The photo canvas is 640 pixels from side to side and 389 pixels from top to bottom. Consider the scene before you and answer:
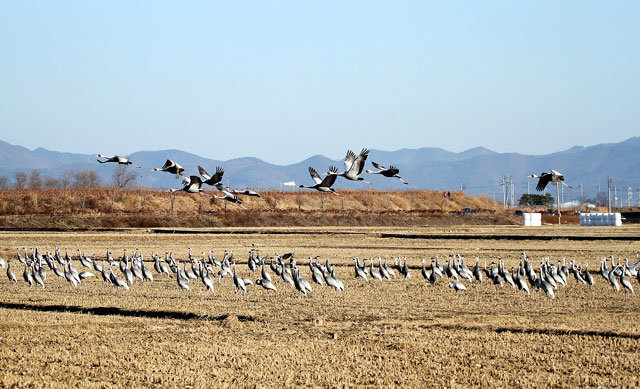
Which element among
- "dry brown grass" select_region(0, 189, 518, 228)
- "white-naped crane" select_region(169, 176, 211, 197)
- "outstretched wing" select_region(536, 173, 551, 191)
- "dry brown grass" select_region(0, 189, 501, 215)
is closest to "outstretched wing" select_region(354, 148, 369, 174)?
"white-naped crane" select_region(169, 176, 211, 197)

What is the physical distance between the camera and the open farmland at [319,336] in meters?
12.6

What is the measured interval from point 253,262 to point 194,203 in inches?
2616

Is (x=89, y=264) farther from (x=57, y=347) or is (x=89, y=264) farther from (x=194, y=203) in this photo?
(x=194, y=203)

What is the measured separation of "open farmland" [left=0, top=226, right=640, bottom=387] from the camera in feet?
41.2

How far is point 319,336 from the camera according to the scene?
15.7m

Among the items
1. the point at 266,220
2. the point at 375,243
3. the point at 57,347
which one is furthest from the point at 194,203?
the point at 57,347

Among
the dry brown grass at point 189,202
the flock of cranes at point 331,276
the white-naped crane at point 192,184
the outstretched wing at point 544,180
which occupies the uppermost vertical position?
the outstretched wing at point 544,180

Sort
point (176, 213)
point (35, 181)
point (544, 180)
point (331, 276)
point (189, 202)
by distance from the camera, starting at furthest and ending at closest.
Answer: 1. point (35, 181)
2. point (189, 202)
3. point (176, 213)
4. point (331, 276)
5. point (544, 180)

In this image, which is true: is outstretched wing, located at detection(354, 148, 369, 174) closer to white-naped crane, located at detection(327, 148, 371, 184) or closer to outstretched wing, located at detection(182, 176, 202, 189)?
white-naped crane, located at detection(327, 148, 371, 184)

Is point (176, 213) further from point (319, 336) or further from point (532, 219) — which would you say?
point (319, 336)

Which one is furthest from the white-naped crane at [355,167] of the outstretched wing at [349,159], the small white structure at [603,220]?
the small white structure at [603,220]

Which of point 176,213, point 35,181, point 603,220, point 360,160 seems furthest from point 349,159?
point 35,181

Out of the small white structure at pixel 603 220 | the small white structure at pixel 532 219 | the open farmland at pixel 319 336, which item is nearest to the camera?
the open farmland at pixel 319 336

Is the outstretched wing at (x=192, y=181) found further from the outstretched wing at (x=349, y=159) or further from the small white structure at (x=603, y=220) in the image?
the small white structure at (x=603, y=220)
